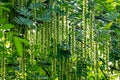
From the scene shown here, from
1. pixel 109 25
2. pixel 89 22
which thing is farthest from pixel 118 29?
pixel 89 22

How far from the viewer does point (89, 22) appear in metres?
3.34

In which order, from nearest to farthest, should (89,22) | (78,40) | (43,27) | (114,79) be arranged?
1. (89,22)
2. (43,27)
3. (78,40)
4. (114,79)

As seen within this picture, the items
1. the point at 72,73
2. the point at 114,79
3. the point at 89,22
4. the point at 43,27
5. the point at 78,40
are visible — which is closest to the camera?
the point at 89,22

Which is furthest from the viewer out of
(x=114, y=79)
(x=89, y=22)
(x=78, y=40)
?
(x=114, y=79)

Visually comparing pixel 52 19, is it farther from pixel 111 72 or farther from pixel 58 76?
pixel 111 72

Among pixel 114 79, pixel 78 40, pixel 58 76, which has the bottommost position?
pixel 114 79

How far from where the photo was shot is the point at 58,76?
3965mm

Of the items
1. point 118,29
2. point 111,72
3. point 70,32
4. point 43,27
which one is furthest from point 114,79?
point 43,27

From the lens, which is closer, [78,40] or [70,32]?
[70,32]

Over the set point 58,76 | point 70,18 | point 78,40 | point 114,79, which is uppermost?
point 70,18

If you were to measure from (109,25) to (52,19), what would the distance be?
2.53ft

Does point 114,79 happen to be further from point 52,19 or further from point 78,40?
point 52,19

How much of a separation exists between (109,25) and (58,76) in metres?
0.80

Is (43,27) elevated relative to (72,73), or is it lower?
elevated
